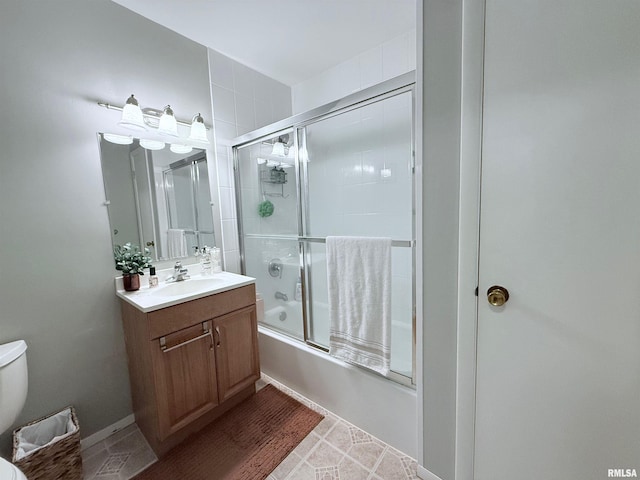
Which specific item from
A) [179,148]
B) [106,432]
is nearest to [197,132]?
[179,148]

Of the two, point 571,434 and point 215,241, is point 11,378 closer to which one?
point 215,241

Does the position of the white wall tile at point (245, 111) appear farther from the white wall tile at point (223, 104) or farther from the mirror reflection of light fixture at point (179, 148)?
the mirror reflection of light fixture at point (179, 148)

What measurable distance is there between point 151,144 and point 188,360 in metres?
1.36

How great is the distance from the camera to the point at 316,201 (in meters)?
2.08

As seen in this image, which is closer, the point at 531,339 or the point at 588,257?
the point at 588,257

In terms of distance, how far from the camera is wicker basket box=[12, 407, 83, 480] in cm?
109

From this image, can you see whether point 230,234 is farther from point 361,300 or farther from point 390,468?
point 390,468

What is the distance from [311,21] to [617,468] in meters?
2.53

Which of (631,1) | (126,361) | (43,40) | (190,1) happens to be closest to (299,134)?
(190,1)

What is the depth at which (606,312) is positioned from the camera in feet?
2.65

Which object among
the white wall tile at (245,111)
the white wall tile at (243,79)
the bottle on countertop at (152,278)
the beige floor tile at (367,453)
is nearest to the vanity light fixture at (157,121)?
the white wall tile at (245,111)

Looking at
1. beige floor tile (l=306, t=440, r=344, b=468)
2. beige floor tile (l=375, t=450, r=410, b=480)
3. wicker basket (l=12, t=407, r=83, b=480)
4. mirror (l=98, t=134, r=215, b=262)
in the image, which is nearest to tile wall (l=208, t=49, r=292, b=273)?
mirror (l=98, t=134, r=215, b=262)

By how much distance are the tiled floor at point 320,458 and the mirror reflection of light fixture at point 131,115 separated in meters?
1.83

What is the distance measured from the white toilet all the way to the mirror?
2.09 feet
